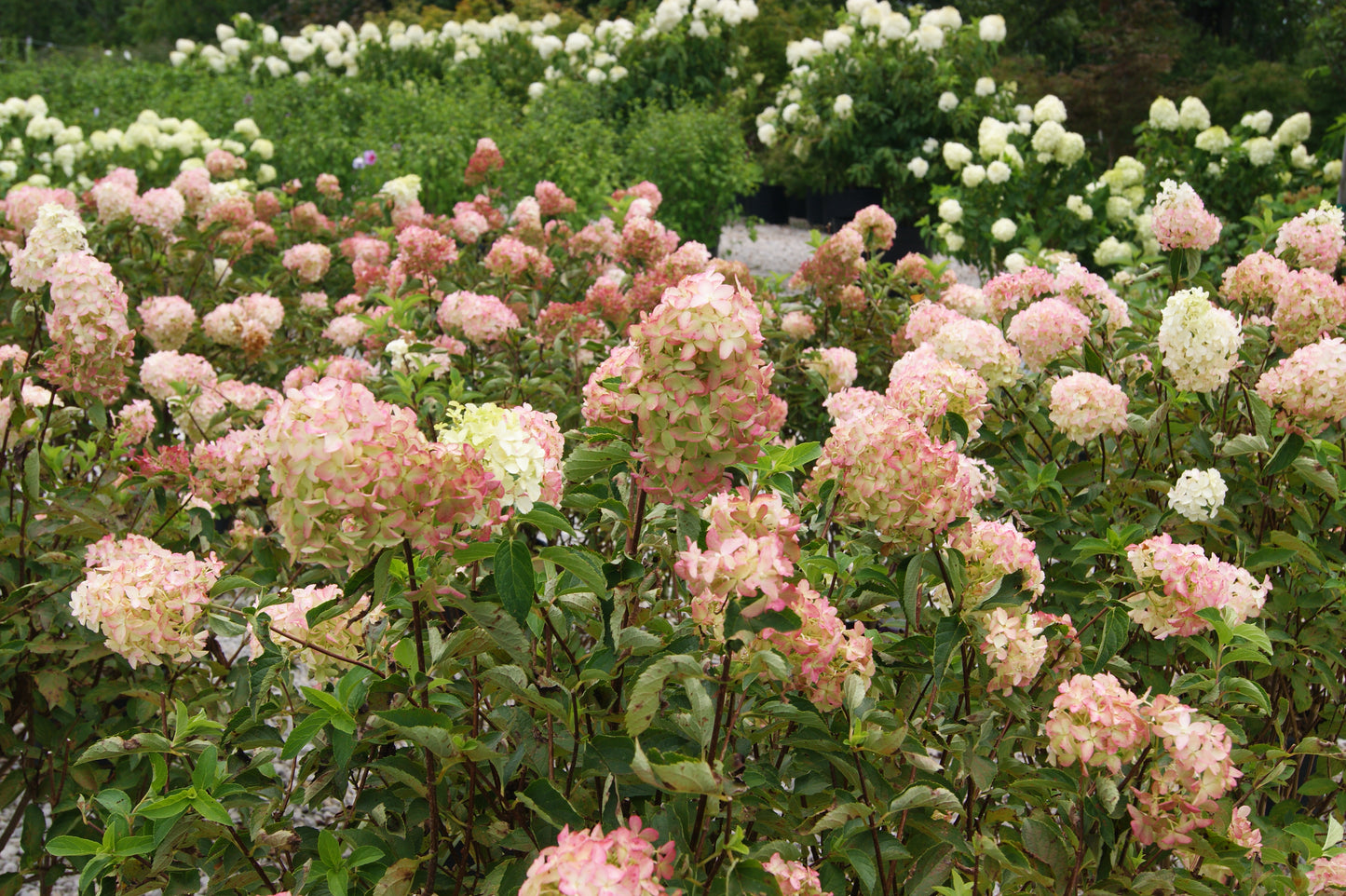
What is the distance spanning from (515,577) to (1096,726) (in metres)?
0.67

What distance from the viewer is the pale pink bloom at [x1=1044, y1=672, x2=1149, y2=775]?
1.13 metres

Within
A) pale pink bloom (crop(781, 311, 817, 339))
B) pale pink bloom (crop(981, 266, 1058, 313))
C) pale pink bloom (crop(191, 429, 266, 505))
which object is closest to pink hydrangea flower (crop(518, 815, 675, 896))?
pale pink bloom (crop(191, 429, 266, 505))

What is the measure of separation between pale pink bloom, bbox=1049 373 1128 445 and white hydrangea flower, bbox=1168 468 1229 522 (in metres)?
0.19

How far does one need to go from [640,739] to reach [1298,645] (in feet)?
4.61

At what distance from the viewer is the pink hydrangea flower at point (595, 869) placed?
0.80 m

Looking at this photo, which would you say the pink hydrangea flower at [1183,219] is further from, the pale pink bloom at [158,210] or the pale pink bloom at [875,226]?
the pale pink bloom at [158,210]

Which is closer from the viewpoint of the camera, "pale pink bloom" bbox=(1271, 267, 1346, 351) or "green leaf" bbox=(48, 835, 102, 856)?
"green leaf" bbox=(48, 835, 102, 856)

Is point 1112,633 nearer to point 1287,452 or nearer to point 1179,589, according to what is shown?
point 1179,589

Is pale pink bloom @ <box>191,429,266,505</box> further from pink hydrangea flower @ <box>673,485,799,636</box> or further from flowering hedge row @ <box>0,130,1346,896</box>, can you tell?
pink hydrangea flower @ <box>673,485,799,636</box>

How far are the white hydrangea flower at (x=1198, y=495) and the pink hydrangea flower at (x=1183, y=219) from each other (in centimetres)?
82

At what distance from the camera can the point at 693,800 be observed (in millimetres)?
1104

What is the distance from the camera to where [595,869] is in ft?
2.66

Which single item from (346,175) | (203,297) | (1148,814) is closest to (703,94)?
(346,175)

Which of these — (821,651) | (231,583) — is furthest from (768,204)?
(821,651)
